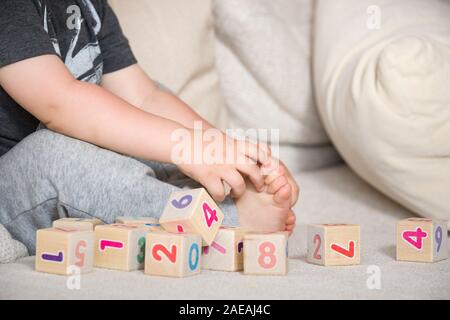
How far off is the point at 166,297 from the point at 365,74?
0.67m

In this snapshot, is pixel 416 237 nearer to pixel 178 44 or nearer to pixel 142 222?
pixel 142 222

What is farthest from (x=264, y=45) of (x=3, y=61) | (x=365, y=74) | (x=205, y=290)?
(x=205, y=290)

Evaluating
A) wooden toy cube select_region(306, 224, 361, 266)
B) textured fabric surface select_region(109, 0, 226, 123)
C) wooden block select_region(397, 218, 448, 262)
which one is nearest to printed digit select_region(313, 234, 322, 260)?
wooden toy cube select_region(306, 224, 361, 266)

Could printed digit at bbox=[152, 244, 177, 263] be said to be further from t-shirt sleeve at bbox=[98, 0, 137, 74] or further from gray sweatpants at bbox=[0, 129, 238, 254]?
t-shirt sleeve at bbox=[98, 0, 137, 74]

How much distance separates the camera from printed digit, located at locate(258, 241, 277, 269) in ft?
2.83

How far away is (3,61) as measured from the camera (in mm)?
1009

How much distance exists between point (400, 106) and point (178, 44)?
512 mm

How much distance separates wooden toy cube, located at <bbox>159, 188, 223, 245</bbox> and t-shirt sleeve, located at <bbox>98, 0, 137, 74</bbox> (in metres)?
0.48

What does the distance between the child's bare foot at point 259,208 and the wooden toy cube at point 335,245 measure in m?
0.13

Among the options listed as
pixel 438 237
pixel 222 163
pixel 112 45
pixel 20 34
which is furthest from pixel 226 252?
pixel 112 45

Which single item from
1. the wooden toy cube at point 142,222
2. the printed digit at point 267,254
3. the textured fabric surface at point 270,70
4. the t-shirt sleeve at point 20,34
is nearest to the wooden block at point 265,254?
the printed digit at point 267,254

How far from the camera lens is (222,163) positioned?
1019 millimetres

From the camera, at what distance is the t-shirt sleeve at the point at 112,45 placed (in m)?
1.31

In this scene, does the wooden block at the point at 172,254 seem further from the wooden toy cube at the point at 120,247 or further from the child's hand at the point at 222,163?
the child's hand at the point at 222,163
